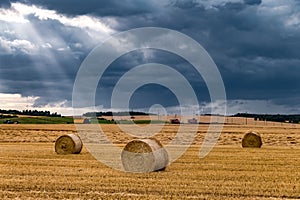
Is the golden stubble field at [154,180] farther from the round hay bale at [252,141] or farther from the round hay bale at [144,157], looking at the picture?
the round hay bale at [252,141]

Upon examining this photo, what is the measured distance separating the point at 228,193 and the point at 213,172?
199 inches

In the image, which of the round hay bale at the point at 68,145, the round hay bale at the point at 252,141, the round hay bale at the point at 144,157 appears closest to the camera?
the round hay bale at the point at 144,157

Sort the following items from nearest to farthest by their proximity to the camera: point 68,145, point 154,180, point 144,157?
point 154,180, point 144,157, point 68,145

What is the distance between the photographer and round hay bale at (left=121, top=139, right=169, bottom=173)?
20.2 m

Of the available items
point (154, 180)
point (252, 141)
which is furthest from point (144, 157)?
point (252, 141)

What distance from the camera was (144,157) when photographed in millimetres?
20438

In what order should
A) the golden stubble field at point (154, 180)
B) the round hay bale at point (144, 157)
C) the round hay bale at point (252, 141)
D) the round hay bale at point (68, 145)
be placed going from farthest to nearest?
the round hay bale at point (252, 141) → the round hay bale at point (68, 145) → the round hay bale at point (144, 157) → the golden stubble field at point (154, 180)

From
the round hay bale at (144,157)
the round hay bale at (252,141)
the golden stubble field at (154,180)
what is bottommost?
the golden stubble field at (154,180)

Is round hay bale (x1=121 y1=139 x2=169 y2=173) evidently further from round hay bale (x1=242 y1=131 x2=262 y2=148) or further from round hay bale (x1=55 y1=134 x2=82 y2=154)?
round hay bale (x1=242 y1=131 x2=262 y2=148)

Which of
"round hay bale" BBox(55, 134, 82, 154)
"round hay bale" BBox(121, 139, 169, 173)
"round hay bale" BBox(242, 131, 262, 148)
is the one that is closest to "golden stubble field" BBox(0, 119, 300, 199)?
"round hay bale" BBox(121, 139, 169, 173)

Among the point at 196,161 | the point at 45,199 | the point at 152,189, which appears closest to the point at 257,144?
the point at 196,161

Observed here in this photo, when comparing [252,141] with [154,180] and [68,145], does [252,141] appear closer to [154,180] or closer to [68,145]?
[68,145]

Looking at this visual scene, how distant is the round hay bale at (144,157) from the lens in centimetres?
2023

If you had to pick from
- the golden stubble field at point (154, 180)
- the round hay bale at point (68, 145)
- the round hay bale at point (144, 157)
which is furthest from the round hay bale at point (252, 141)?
the round hay bale at point (144, 157)
